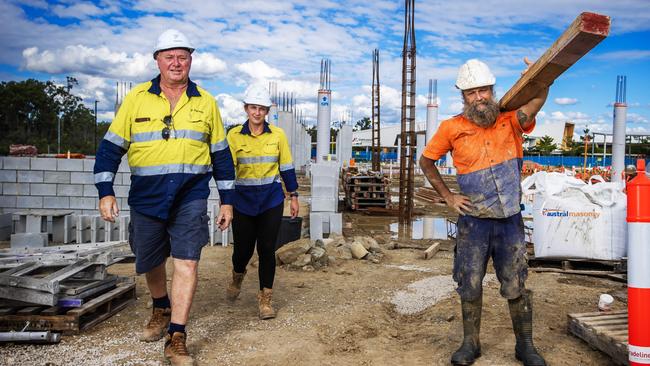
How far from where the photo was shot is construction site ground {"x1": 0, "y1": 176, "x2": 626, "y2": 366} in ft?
12.1

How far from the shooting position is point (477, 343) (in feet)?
11.8

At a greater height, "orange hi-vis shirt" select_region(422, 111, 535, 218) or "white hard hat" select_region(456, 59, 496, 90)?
"white hard hat" select_region(456, 59, 496, 90)

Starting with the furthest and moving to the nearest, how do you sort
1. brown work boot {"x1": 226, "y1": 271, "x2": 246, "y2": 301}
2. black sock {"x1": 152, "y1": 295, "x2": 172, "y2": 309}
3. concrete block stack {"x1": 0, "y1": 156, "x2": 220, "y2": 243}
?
concrete block stack {"x1": 0, "y1": 156, "x2": 220, "y2": 243}
brown work boot {"x1": 226, "y1": 271, "x2": 246, "y2": 301}
black sock {"x1": 152, "y1": 295, "x2": 172, "y2": 309}

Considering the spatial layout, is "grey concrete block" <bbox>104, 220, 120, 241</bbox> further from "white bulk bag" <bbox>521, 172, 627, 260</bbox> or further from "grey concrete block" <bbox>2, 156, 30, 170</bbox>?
"white bulk bag" <bbox>521, 172, 627, 260</bbox>

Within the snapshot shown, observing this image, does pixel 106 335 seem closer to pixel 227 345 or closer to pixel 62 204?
pixel 227 345

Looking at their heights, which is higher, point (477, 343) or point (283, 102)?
point (283, 102)

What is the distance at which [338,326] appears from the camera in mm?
4477

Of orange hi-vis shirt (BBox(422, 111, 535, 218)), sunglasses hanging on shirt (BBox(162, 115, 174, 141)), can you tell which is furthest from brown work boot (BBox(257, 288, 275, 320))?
orange hi-vis shirt (BBox(422, 111, 535, 218))

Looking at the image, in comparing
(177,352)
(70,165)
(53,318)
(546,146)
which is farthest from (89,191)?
(546,146)

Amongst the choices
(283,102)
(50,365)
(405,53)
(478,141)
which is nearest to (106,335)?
(50,365)

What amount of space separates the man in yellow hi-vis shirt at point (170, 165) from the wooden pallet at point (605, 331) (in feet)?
8.56

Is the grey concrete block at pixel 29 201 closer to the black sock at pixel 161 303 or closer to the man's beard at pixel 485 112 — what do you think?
the black sock at pixel 161 303

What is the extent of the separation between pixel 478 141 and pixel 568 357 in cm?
157

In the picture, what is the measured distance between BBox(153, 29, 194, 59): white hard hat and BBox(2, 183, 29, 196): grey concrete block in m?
6.88
